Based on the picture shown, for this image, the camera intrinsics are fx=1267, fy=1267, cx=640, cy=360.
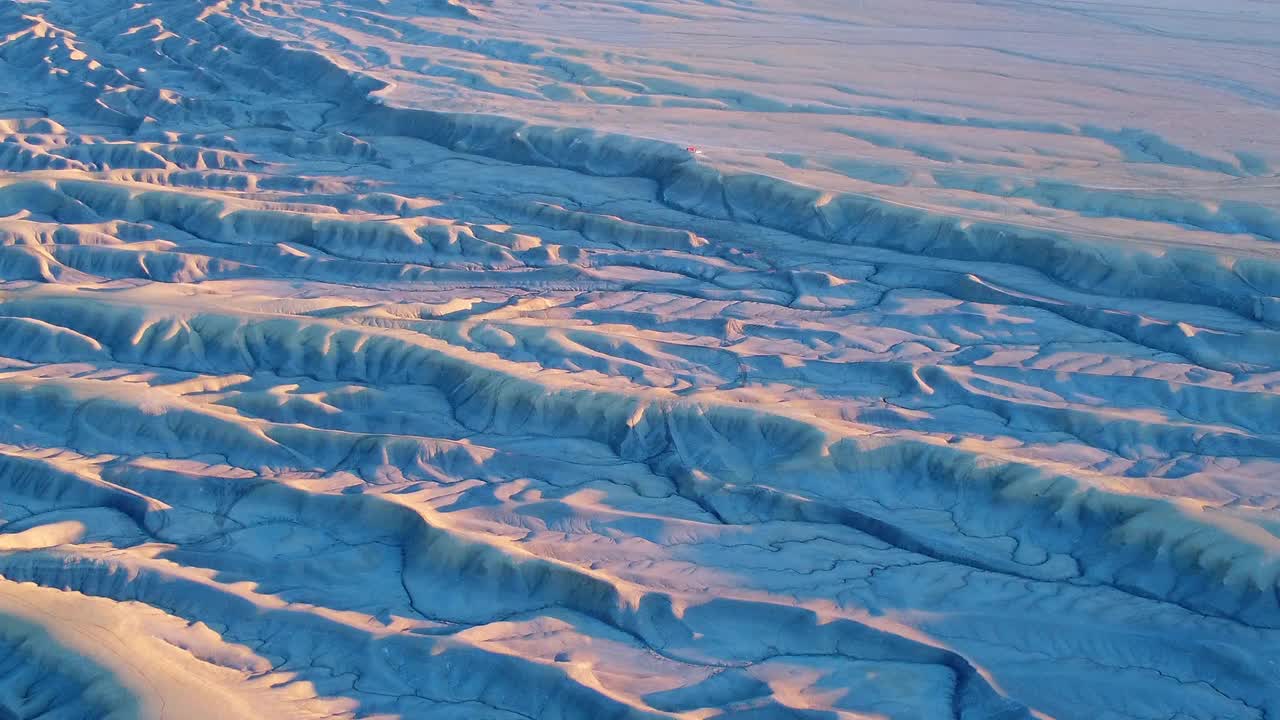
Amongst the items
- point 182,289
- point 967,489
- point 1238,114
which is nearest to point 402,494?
point 967,489

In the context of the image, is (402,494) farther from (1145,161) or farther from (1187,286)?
(1145,161)

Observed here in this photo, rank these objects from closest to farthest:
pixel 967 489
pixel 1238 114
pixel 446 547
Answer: pixel 446 547, pixel 967 489, pixel 1238 114

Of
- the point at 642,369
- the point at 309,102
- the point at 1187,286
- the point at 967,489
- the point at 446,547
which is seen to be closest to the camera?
the point at 446,547

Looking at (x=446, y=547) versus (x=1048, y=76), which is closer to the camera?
(x=446, y=547)

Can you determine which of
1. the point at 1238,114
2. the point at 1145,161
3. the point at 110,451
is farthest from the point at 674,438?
the point at 1238,114

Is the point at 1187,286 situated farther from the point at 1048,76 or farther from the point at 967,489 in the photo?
the point at 1048,76

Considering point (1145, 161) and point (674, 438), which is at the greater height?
point (1145, 161)
